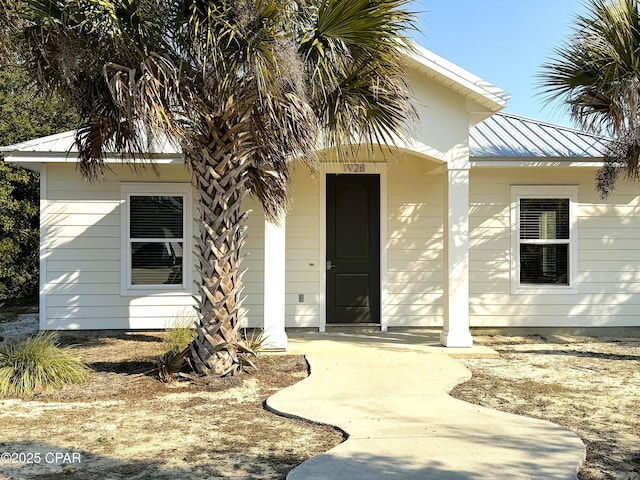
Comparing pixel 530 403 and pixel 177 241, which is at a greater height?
pixel 177 241

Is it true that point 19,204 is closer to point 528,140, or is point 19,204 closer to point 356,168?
point 356,168

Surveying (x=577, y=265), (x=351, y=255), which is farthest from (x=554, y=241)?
(x=351, y=255)

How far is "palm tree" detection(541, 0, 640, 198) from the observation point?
7656 millimetres

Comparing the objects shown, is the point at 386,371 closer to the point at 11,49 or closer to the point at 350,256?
the point at 350,256

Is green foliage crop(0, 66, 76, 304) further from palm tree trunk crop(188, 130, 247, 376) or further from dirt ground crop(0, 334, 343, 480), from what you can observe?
palm tree trunk crop(188, 130, 247, 376)

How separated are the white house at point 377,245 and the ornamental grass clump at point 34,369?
3075 millimetres

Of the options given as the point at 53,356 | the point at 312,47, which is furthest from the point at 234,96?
the point at 53,356

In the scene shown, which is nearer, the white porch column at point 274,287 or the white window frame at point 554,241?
the white porch column at point 274,287

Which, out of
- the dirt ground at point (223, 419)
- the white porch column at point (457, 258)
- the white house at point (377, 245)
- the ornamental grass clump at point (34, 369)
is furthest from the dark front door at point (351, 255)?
the ornamental grass clump at point (34, 369)

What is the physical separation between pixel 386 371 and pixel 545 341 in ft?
12.9

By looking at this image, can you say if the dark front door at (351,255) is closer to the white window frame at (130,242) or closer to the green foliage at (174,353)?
the white window frame at (130,242)

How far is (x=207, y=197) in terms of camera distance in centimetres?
692

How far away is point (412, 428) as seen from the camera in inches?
205

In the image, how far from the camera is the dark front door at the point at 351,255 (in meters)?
10.8
